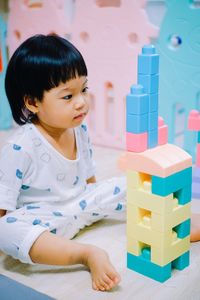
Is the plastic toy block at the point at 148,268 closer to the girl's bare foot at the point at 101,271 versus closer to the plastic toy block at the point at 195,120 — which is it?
the girl's bare foot at the point at 101,271

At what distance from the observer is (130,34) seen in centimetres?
145

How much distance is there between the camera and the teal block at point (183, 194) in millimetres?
761

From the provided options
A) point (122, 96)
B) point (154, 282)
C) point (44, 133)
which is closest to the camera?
point (154, 282)

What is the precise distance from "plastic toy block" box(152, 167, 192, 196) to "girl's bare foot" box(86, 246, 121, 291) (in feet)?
0.51

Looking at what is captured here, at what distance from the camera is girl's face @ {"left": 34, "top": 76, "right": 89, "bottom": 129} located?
2.80ft

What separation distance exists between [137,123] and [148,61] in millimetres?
101

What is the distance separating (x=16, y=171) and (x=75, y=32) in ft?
2.82

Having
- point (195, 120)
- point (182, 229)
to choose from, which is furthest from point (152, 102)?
point (195, 120)

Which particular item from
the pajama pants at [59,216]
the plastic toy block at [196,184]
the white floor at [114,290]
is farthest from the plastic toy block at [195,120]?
the white floor at [114,290]

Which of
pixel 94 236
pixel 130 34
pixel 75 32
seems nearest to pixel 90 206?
pixel 94 236

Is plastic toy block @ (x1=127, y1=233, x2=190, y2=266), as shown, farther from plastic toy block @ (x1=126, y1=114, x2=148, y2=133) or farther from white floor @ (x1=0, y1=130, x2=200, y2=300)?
plastic toy block @ (x1=126, y1=114, x2=148, y2=133)

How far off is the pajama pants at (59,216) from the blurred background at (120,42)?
48 cm

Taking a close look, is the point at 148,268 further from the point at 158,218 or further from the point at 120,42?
the point at 120,42

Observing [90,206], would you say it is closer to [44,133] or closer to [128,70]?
[44,133]
